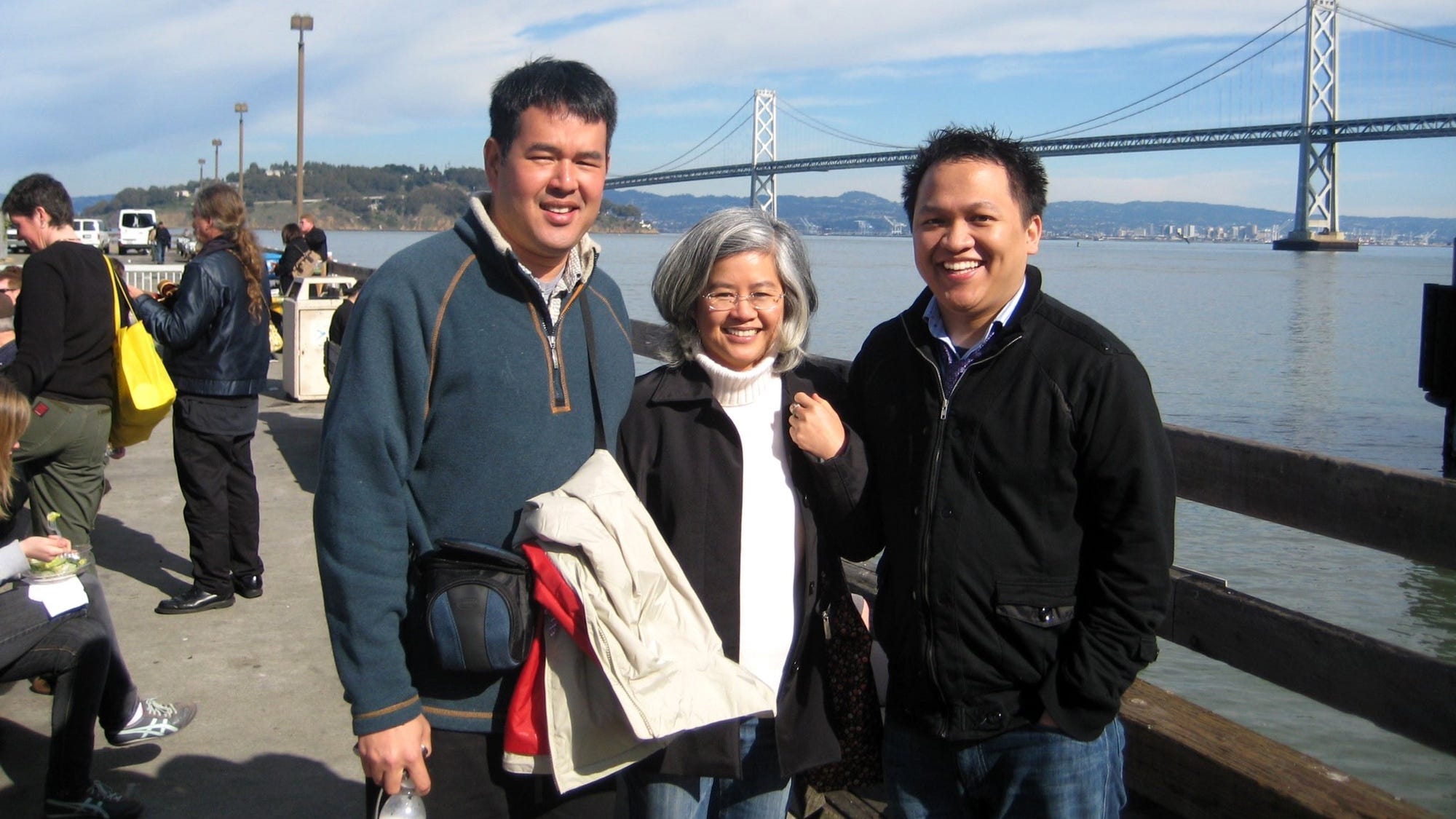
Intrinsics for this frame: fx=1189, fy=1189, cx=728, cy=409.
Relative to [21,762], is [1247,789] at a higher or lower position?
higher

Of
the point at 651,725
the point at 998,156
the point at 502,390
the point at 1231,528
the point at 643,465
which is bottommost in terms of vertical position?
the point at 1231,528

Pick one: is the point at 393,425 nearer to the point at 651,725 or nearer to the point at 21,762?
the point at 651,725

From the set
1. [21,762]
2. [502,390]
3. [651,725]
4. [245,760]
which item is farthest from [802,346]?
[21,762]

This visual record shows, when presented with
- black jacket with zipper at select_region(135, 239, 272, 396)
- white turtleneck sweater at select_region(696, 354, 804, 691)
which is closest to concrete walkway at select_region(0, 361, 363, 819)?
black jacket with zipper at select_region(135, 239, 272, 396)

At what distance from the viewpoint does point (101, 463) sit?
4422 mm

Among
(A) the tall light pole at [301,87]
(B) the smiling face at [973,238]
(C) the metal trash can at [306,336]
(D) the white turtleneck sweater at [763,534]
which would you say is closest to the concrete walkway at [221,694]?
(D) the white turtleneck sweater at [763,534]

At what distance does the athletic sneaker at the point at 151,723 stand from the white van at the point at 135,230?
48.4m

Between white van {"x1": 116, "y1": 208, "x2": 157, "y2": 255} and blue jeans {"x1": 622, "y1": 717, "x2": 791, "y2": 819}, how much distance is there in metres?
50.3

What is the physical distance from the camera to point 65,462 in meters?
4.30

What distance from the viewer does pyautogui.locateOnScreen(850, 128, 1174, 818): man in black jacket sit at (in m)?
1.92

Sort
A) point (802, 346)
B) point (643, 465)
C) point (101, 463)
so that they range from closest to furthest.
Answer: point (643, 465) < point (802, 346) < point (101, 463)

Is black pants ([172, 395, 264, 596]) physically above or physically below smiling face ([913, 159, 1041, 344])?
below

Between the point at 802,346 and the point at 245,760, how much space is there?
2335mm

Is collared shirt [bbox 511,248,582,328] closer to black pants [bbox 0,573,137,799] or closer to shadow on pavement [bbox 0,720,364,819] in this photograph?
shadow on pavement [bbox 0,720,364,819]
